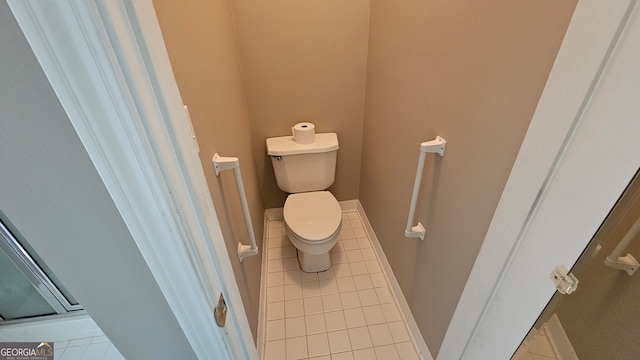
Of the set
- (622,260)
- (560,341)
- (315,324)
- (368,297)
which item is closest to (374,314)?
(368,297)

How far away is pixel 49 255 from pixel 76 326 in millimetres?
1346

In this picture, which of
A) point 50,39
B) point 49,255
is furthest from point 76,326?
point 50,39

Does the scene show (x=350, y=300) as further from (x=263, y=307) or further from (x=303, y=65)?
(x=303, y=65)

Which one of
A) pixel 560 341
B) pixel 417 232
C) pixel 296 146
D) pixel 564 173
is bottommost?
pixel 560 341

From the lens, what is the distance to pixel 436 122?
97 centimetres

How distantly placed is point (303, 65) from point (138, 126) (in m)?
1.46

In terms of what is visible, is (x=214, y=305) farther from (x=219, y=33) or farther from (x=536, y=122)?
(x=219, y=33)

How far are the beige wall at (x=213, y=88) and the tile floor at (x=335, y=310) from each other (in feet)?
0.80

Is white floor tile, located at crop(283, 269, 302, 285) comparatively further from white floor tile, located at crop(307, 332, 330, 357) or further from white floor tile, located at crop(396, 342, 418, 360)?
white floor tile, located at crop(396, 342, 418, 360)

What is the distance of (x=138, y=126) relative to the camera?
34 cm

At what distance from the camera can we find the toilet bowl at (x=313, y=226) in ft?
4.91

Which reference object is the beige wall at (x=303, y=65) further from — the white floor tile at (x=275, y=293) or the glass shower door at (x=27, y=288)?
the glass shower door at (x=27, y=288)

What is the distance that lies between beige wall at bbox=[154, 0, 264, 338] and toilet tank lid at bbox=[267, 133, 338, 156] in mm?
339

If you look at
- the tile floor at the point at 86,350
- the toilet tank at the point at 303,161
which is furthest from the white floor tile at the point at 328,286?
the tile floor at the point at 86,350
